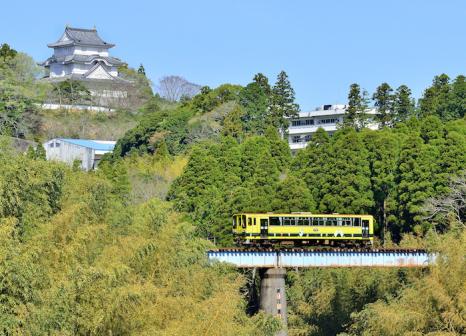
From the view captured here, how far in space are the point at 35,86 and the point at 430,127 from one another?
4378cm

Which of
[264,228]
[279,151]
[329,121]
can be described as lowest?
[264,228]

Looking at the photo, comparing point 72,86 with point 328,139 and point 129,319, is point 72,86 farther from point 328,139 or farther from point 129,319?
point 129,319

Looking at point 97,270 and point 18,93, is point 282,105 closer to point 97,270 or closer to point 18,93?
point 18,93

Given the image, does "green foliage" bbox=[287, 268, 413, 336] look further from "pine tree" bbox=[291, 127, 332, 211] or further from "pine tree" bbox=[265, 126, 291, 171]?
"pine tree" bbox=[265, 126, 291, 171]

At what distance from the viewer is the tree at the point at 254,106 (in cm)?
8650

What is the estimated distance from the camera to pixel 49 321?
25.3m

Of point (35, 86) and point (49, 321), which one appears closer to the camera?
point (49, 321)

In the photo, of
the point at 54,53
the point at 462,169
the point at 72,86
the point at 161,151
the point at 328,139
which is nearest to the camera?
the point at 462,169

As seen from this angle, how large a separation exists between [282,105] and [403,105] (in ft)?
35.8

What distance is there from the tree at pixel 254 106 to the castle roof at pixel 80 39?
37.1 metres

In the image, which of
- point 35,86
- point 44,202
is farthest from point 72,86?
point 44,202

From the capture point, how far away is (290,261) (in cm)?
4891

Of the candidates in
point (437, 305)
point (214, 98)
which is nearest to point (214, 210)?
point (437, 305)

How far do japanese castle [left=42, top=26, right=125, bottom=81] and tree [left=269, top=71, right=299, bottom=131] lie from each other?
2850 cm
